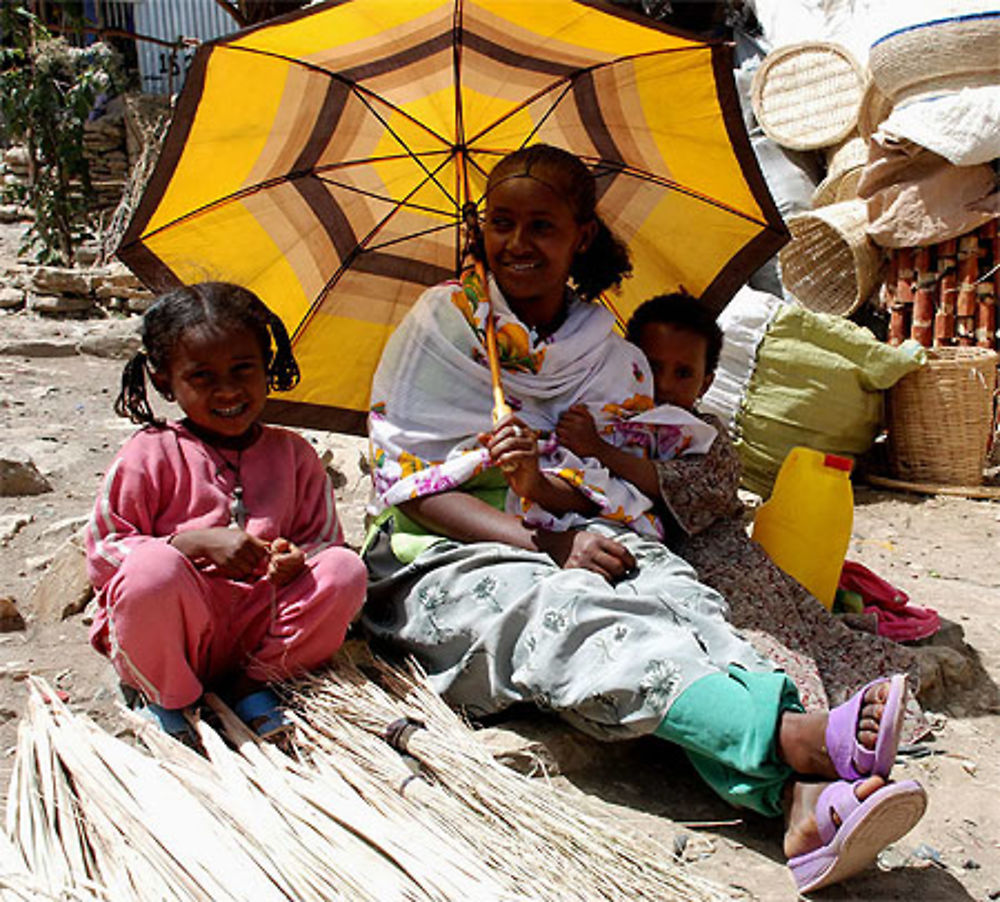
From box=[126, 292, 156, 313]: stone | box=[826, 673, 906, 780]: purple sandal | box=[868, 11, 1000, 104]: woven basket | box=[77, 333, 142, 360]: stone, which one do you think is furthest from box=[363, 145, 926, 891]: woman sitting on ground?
box=[126, 292, 156, 313]: stone

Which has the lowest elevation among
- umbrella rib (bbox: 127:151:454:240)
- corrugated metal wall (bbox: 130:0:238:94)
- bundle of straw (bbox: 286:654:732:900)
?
bundle of straw (bbox: 286:654:732:900)

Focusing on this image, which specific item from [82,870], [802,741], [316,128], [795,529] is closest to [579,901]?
[802,741]

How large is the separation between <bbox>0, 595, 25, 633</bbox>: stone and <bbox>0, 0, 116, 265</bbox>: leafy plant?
7915 mm

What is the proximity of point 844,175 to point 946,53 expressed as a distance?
1106 mm

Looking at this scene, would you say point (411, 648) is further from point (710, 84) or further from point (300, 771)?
point (710, 84)

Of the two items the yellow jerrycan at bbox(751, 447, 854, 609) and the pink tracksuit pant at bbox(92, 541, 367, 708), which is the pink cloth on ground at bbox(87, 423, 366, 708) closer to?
the pink tracksuit pant at bbox(92, 541, 367, 708)

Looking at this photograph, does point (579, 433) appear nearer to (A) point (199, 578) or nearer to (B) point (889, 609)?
(A) point (199, 578)

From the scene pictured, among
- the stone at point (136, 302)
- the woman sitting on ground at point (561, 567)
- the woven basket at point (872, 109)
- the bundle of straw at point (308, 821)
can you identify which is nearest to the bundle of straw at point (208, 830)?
the bundle of straw at point (308, 821)

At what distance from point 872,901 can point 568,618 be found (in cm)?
74

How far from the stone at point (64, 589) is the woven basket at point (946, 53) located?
13.9 feet

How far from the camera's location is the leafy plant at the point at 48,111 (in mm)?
9812

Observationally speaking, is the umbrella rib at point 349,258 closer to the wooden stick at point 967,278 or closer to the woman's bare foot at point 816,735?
the woman's bare foot at point 816,735

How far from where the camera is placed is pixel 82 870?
1.67 meters

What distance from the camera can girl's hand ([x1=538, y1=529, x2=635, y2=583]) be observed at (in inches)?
91.5
